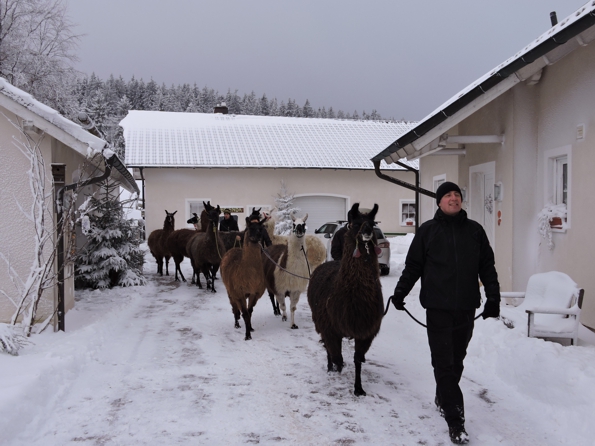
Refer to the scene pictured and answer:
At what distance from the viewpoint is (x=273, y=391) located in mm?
5312

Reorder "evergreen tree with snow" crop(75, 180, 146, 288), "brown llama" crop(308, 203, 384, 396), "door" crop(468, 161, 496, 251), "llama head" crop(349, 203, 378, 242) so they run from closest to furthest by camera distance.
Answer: "llama head" crop(349, 203, 378, 242)
"brown llama" crop(308, 203, 384, 396)
"door" crop(468, 161, 496, 251)
"evergreen tree with snow" crop(75, 180, 146, 288)

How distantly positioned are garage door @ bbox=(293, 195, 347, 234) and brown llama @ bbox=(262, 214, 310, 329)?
16.1 metres

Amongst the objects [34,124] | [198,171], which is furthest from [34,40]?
[34,124]

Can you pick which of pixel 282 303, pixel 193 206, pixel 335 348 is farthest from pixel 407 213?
pixel 335 348

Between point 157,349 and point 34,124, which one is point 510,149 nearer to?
A: point 157,349

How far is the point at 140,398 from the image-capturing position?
16.8ft

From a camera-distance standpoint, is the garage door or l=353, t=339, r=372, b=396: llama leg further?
the garage door

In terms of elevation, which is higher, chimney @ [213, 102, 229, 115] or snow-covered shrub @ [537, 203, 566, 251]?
chimney @ [213, 102, 229, 115]

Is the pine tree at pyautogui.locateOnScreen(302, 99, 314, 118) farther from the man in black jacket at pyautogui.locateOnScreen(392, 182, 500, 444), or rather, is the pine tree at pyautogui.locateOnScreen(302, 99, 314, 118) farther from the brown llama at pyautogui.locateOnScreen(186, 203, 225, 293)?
the man in black jacket at pyautogui.locateOnScreen(392, 182, 500, 444)

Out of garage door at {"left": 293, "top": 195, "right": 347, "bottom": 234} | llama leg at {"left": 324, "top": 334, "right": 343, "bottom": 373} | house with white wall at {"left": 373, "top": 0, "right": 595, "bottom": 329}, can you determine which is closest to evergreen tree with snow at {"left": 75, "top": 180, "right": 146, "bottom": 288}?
house with white wall at {"left": 373, "top": 0, "right": 595, "bottom": 329}

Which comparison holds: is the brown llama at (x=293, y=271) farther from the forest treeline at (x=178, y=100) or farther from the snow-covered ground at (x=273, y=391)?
the forest treeline at (x=178, y=100)

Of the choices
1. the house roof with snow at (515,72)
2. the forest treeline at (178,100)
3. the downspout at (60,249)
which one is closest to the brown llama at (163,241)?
the downspout at (60,249)

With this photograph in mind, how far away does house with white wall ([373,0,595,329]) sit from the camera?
6.69m

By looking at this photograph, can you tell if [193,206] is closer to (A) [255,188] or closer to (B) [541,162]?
(A) [255,188]
